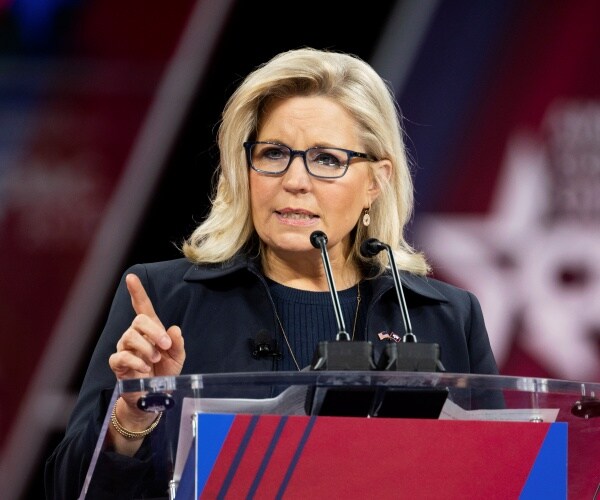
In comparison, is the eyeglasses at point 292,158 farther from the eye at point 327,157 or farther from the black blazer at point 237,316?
the black blazer at point 237,316

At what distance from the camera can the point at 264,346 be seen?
2.19 meters

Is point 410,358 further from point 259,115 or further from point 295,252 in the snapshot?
point 259,115

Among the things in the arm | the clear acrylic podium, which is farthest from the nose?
the clear acrylic podium

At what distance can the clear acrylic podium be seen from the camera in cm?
140

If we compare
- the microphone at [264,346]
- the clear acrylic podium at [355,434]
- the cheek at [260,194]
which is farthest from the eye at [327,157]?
the clear acrylic podium at [355,434]

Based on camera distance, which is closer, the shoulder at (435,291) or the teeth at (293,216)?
the teeth at (293,216)

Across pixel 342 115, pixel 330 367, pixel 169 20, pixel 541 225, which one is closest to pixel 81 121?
pixel 169 20

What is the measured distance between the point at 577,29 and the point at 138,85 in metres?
1.51

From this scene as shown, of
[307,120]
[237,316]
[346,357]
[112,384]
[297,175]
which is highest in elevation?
[307,120]

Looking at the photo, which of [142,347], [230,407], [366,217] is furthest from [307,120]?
[230,407]

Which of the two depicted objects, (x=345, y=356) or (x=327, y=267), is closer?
(x=345, y=356)

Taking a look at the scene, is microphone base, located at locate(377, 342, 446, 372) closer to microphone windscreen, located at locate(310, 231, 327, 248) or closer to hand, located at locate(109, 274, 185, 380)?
hand, located at locate(109, 274, 185, 380)

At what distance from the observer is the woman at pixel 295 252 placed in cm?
230

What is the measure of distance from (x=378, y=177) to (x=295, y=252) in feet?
1.00
